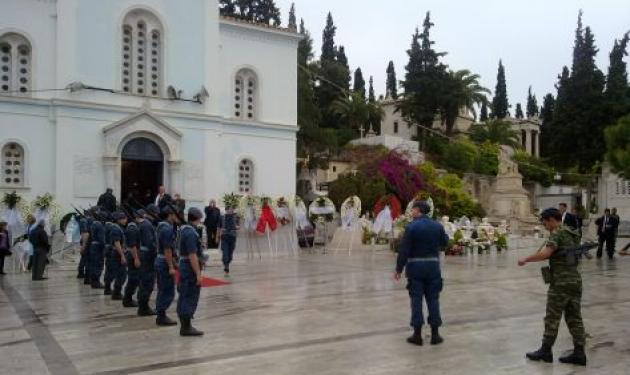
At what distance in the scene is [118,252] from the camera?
1114 cm

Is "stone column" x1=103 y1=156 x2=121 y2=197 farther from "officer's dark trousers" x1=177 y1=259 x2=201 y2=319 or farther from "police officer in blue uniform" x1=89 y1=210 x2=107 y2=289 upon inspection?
"officer's dark trousers" x1=177 y1=259 x2=201 y2=319

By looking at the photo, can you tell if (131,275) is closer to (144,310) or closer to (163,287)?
(144,310)

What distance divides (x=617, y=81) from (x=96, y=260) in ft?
129

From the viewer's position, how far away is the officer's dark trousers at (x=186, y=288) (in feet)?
27.0

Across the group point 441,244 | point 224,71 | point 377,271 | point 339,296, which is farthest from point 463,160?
point 441,244

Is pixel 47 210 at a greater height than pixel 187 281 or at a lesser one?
greater

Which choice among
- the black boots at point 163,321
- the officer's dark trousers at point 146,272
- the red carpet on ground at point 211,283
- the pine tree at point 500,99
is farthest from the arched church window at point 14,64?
the pine tree at point 500,99

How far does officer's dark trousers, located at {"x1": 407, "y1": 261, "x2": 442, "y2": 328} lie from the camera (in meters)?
7.74

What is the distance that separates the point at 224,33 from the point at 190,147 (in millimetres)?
4785

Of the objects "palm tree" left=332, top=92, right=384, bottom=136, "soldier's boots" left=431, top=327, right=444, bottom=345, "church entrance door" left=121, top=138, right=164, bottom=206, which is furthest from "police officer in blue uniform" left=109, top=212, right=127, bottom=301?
"palm tree" left=332, top=92, right=384, bottom=136

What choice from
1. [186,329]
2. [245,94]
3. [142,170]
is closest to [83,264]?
[186,329]

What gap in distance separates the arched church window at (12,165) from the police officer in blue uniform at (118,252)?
10.1 m

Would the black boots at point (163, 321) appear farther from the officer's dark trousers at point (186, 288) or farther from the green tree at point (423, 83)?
the green tree at point (423, 83)

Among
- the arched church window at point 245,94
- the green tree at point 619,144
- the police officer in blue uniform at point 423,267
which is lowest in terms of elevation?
the police officer in blue uniform at point 423,267
